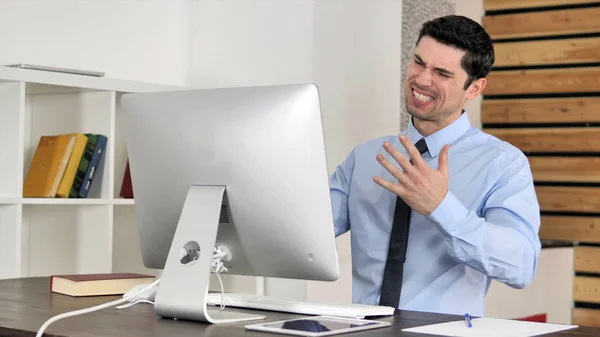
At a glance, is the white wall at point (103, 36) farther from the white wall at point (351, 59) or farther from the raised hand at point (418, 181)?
the raised hand at point (418, 181)

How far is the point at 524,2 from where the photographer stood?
244 inches

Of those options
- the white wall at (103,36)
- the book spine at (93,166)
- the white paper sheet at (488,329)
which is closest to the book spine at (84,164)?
the book spine at (93,166)

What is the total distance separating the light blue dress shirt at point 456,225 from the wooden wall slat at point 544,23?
3577mm

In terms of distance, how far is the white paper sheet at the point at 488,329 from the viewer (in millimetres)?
1799

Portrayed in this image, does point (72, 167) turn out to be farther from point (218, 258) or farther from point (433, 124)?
point (218, 258)

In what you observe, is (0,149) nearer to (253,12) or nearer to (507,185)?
(253,12)

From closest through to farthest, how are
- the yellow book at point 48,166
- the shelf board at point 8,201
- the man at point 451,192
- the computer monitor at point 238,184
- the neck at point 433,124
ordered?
the computer monitor at point 238,184 < the man at point 451,192 < the neck at point 433,124 < the shelf board at point 8,201 < the yellow book at point 48,166

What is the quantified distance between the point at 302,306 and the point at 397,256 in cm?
52

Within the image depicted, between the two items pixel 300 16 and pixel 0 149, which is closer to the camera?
pixel 0 149

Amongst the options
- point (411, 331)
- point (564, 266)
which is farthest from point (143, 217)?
point (564, 266)

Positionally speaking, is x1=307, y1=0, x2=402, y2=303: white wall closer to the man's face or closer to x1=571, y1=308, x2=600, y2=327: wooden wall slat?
the man's face

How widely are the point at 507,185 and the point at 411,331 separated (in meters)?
0.75

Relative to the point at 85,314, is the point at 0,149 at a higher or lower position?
higher

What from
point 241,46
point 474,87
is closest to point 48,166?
point 241,46
